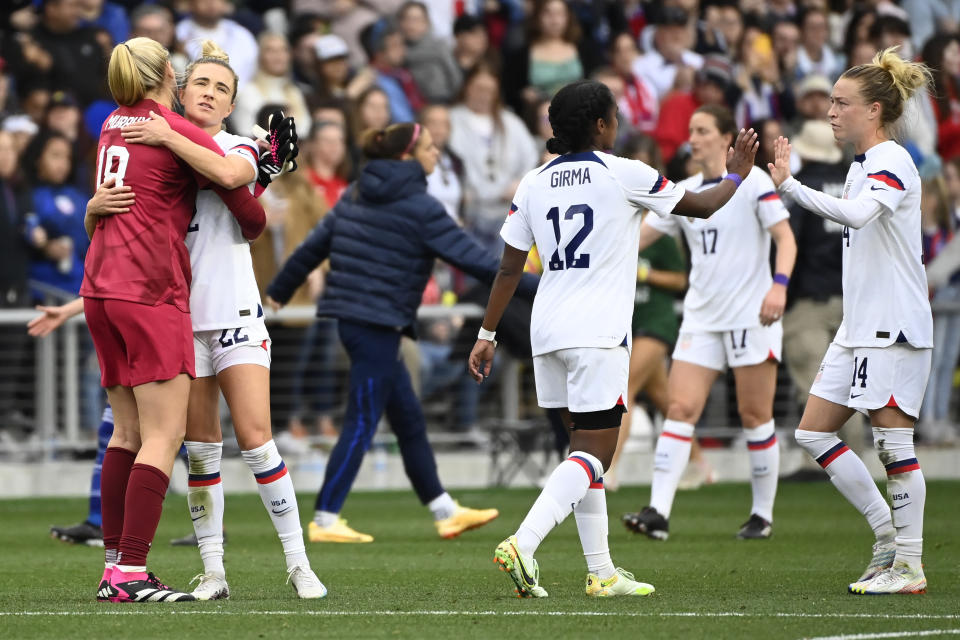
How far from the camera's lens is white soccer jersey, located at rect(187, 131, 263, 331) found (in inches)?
279

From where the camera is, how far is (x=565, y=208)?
7234 mm

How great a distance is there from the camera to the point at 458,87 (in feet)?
59.2

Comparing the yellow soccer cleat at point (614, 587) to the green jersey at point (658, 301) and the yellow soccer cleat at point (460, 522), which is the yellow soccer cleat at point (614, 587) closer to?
the yellow soccer cleat at point (460, 522)

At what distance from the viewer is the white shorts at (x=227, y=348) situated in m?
7.09

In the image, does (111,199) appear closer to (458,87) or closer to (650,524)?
(650,524)

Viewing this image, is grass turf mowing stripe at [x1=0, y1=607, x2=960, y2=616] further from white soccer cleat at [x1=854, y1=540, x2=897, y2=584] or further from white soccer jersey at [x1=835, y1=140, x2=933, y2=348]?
white soccer jersey at [x1=835, y1=140, x2=933, y2=348]

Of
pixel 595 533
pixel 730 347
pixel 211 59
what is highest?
pixel 211 59

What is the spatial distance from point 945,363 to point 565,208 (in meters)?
9.90

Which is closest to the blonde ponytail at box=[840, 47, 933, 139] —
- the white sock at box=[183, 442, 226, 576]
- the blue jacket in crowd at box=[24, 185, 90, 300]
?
the white sock at box=[183, 442, 226, 576]

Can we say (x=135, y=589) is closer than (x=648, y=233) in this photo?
Yes

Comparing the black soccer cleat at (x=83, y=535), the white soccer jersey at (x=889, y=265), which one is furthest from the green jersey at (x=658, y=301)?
the white soccer jersey at (x=889, y=265)

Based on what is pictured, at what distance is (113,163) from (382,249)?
374 centimetres

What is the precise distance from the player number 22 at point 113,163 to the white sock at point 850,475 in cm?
330

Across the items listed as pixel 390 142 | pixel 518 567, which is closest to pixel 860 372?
pixel 518 567
